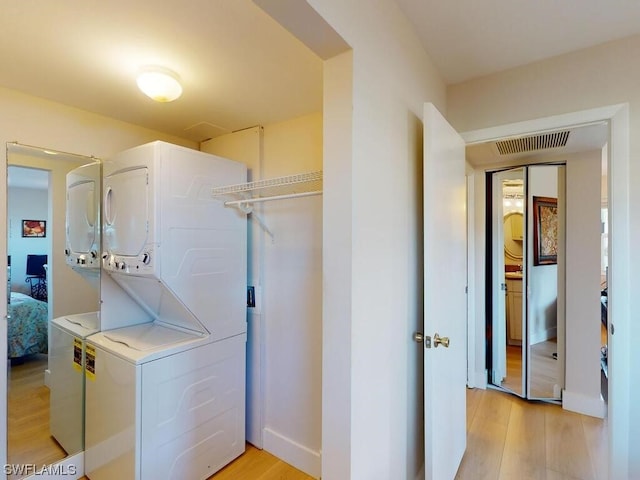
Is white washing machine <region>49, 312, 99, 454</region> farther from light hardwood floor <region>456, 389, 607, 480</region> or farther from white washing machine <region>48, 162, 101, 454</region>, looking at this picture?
light hardwood floor <region>456, 389, 607, 480</region>

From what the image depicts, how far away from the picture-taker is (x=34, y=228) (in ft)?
5.80

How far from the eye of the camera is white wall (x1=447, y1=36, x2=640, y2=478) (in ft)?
4.82

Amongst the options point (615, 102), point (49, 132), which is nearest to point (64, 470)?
point (49, 132)

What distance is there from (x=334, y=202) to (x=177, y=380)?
137cm

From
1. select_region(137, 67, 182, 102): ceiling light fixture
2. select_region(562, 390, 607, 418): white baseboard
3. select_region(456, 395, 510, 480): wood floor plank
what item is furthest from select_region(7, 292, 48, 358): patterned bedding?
select_region(562, 390, 607, 418): white baseboard

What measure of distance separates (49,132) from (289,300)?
1698mm

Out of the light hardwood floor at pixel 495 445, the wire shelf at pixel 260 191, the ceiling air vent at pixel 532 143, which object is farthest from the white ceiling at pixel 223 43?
the light hardwood floor at pixel 495 445

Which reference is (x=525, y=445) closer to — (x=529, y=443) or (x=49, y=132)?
(x=529, y=443)

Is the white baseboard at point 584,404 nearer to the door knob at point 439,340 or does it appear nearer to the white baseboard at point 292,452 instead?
the door knob at point 439,340

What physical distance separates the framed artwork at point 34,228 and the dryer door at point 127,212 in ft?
1.04

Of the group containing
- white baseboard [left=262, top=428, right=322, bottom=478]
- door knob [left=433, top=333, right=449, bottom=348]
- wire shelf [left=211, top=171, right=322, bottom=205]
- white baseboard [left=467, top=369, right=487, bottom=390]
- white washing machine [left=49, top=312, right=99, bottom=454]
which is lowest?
white baseboard [left=262, top=428, right=322, bottom=478]

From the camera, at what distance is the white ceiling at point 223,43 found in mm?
1129

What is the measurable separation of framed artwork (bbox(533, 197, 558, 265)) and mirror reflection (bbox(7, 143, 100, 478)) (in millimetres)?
3270

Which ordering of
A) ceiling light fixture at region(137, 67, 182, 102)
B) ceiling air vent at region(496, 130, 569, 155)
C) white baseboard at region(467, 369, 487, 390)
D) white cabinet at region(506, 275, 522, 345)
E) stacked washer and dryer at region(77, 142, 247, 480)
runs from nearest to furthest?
ceiling light fixture at region(137, 67, 182, 102), stacked washer and dryer at region(77, 142, 247, 480), ceiling air vent at region(496, 130, 569, 155), white cabinet at region(506, 275, 522, 345), white baseboard at region(467, 369, 487, 390)
